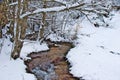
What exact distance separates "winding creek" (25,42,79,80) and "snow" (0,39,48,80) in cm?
26

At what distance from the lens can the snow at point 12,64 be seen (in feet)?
30.4

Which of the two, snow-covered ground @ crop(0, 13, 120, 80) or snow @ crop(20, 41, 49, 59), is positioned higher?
snow @ crop(20, 41, 49, 59)

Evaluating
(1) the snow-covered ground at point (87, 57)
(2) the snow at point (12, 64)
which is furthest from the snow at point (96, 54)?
(2) the snow at point (12, 64)

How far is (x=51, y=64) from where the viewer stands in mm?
10984

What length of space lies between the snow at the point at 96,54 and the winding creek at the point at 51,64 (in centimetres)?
25

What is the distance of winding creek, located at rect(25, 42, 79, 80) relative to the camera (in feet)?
32.9

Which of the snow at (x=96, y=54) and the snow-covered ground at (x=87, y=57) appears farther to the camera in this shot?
the snow at (x=96, y=54)

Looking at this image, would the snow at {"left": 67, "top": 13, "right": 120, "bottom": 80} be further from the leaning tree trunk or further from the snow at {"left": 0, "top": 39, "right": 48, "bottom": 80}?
the leaning tree trunk

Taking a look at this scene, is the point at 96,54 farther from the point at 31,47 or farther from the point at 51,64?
the point at 31,47

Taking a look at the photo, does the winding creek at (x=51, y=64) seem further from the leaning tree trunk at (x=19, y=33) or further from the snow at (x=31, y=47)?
the leaning tree trunk at (x=19, y=33)

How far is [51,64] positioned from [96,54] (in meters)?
1.97

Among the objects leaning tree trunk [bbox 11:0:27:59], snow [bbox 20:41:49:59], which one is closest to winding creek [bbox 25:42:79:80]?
snow [bbox 20:41:49:59]

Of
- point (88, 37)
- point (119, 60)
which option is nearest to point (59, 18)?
point (88, 37)

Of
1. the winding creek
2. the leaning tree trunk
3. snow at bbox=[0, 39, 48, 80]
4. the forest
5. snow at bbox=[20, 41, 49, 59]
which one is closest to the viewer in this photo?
snow at bbox=[0, 39, 48, 80]
